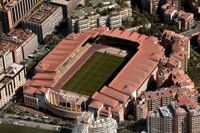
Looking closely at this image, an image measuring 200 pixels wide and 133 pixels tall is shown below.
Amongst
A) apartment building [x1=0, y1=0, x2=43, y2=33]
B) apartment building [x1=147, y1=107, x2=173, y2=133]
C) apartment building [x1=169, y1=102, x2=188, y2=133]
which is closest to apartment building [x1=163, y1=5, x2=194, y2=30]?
apartment building [x1=0, y1=0, x2=43, y2=33]

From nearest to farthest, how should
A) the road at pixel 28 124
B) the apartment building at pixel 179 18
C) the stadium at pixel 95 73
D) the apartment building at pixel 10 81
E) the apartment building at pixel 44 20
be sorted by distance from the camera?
the road at pixel 28 124, the stadium at pixel 95 73, the apartment building at pixel 10 81, the apartment building at pixel 44 20, the apartment building at pixel 179 18

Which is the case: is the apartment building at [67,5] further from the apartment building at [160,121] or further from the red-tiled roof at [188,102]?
the apartment building at [160,121]

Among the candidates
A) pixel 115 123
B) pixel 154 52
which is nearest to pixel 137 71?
pixel 154 52

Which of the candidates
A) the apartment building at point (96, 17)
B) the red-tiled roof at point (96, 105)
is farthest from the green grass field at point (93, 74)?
the apartment building at point (96, 17)

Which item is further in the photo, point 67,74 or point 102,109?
point 67,74

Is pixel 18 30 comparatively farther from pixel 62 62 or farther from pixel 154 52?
pixel 154 52

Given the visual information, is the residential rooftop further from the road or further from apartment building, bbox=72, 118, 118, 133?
apartment building, bbox=72, 118, 118, 133

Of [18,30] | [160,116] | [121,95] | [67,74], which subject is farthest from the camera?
[18,30]
